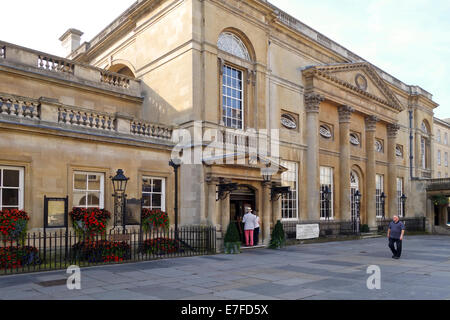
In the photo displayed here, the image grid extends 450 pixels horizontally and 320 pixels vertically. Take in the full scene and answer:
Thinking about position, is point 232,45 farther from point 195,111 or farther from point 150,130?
point 150,130

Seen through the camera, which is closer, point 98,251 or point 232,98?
point 98,251

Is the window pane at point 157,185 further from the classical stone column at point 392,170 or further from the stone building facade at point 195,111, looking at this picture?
the classical stone column at point 392,170

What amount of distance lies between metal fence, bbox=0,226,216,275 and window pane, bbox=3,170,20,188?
1679 mm

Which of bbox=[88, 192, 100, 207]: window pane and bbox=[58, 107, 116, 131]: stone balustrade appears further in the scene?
bbox=[88, 192, 100, 207]: window pane

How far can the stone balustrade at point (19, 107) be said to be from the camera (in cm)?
1261

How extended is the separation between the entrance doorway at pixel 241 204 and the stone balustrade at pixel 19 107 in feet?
28.9

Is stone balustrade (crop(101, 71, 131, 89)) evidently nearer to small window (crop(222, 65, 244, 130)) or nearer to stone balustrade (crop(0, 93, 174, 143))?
stone balustrade (crop(0, 93, 174, 143))

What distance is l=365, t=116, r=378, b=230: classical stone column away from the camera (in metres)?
27.8

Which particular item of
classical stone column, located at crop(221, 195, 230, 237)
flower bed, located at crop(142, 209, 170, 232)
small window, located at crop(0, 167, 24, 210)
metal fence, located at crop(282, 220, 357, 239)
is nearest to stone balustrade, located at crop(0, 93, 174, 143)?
small window, located at crop(0, 167, 24, 210)

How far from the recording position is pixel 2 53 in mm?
15891

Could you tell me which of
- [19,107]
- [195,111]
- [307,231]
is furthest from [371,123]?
[19,107]

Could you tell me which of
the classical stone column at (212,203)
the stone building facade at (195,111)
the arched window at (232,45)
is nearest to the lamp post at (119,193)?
the stone building facade at (195,111)

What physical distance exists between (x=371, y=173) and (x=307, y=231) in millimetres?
9687

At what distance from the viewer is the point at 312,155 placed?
23031 mm
